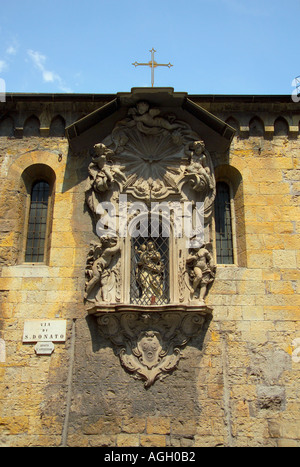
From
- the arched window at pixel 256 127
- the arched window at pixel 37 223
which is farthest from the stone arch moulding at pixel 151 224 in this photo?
the arched window at pixel 37 223

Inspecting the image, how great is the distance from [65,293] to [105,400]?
1.79 meters

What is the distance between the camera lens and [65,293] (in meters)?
7.76

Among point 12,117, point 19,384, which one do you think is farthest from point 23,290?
point 12,117

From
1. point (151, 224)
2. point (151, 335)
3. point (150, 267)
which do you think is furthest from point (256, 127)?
point (151, 335)

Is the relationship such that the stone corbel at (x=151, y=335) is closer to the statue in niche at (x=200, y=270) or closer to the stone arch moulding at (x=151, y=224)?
the stone arch moulding at (x=151, y=224)

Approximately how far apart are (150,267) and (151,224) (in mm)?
797

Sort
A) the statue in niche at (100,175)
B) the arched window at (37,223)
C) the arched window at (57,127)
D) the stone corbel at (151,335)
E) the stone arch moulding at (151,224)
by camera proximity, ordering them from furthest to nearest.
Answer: the arched window at (57,127), the arched window at (37,223), the statue in niche at (100,175), the stone arch moulding at (151,224), the stone corbel at (151,335)

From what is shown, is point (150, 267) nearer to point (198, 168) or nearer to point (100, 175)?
point (100, 175)

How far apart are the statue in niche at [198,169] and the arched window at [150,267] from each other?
927 millimetres

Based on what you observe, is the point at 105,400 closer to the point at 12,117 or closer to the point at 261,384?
the point at 261,384

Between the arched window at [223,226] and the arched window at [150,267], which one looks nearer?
the arched window at [150,267]

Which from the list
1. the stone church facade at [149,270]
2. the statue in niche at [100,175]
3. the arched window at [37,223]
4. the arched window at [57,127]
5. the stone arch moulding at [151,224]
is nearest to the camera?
the stone church facade at [149,270]

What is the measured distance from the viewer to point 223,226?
8648 millimetres

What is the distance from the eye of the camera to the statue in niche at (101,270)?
→ 7.62 m
